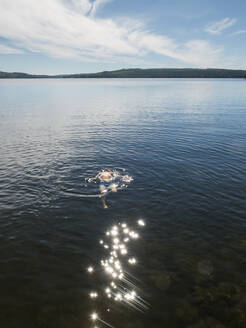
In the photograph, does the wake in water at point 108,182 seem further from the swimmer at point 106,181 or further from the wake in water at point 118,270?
the wake in water at point 118,270

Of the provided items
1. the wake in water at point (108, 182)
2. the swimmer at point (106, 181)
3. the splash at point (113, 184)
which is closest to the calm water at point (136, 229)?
the splash at point (113, 184)

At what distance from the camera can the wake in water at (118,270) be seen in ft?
35.1

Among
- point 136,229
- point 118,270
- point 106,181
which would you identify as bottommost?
point 106,181

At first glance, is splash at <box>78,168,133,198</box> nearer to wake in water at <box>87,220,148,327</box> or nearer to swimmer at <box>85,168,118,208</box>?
swimmer at <box>85,168,118,208</box>

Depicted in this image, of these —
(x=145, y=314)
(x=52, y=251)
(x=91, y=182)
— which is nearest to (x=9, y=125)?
(x=91, y=182)

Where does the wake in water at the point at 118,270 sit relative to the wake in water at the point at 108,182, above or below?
above

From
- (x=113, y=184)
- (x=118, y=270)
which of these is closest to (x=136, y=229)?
(x=118, y=270)

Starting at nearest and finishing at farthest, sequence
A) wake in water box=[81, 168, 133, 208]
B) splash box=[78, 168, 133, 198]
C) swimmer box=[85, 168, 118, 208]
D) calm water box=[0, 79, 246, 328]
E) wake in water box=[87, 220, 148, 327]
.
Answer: calm water box=[0, 79, 246, 328] < wake in water box=[87, 220, 148, 327] < splash box=[78, 168, 133, 198] < wake in water box=[81, 168, 133, 208] < swimmer box=[85, 168, 118, 208]

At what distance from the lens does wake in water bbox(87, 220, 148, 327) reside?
1069 centimetres

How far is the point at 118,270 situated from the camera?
40.5 ft

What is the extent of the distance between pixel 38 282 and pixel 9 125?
43.8 meters

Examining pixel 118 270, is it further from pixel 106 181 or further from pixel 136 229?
pixel 106 181

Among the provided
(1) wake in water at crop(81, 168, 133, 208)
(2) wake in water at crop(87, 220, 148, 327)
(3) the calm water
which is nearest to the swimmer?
(1) wake in water at crop(81, 168, 133, 208)

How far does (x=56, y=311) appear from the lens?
10.1m
